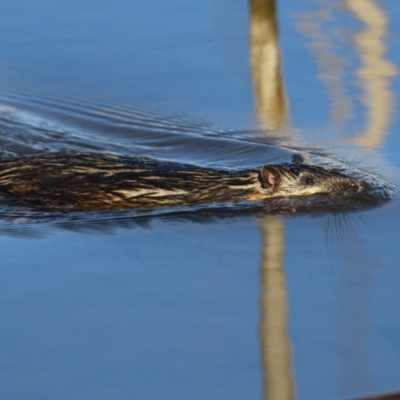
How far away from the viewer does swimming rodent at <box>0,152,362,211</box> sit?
815 cm

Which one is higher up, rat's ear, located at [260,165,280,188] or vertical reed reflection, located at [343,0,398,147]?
vertical reed reflection, located at [343,0,398,147]

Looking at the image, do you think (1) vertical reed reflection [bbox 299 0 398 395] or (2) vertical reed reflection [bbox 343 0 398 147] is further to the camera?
(2) vertical reed reflection [bbox 343 0 398 147]

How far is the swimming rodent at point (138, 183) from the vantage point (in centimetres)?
815

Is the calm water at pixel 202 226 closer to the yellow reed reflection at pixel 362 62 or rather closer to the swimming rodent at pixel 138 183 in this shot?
the yellow reed reflection at pixel 362 62

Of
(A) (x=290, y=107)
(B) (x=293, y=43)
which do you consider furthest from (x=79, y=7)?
(A) (x=290, y=107)

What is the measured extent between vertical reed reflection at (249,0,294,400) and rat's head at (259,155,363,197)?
1.65 feet

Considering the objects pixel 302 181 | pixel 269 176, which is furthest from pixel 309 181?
pixel 269 176

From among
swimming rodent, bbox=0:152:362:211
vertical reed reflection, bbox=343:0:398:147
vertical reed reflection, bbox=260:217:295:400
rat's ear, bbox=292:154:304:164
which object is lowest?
vertical reed reflection, bbox=260:217:295:400

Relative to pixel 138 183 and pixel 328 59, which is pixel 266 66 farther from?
pixel 138 183

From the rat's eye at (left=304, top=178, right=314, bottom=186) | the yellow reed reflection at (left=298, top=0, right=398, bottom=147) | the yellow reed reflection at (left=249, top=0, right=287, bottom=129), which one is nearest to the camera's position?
the rat's eye at (left=304, top=178, right=314, bottom=186)

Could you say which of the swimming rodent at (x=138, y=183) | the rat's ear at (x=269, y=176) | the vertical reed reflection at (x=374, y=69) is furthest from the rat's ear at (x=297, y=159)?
the vertical reed reflection at (x=374, y=69)

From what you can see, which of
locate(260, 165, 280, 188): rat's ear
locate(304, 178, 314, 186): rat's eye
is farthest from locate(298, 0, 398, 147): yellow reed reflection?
locate(260, 165, 280, 188): rat's ear

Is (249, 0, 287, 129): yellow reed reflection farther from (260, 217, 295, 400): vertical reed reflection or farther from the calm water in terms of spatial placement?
(260, 217, 295, 400): vertical reed reflection

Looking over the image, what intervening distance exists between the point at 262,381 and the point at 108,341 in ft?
2.83
